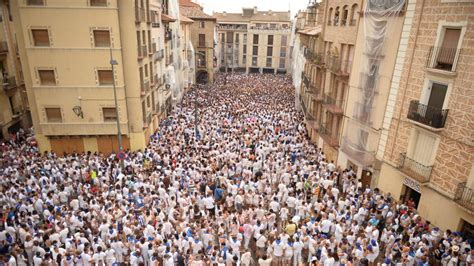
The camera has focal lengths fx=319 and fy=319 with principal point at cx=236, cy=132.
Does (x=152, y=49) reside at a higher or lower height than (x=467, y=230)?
higher

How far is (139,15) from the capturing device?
1994 cm

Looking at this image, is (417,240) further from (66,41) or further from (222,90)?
(222,90)

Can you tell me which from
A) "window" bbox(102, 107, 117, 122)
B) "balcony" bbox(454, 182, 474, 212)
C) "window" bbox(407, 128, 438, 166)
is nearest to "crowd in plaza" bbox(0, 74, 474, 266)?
"balcony" bbox(454, 182, 474, 212)

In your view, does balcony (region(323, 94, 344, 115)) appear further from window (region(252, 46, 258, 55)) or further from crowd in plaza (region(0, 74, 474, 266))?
window (region(252, 46, 258, 55))

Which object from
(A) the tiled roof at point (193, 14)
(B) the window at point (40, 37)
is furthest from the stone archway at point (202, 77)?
(B) the window at point (40, 37)

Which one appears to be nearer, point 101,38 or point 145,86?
point 101,38

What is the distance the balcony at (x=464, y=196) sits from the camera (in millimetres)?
11664

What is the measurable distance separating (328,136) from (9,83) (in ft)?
77.3

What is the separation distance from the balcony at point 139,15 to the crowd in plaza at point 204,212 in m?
7.91

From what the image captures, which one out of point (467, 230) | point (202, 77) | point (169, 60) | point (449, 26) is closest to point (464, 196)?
point (467, 230)

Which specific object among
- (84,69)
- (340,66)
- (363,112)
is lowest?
(363,112)

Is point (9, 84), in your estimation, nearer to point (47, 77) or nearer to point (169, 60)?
point (47, 77)

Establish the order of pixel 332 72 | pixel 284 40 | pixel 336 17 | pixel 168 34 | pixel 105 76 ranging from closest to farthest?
1. pixel 105 76
2. pixel 332 72
3. pixel 336 17
4. pixel 168 34
5. pixel 284 40

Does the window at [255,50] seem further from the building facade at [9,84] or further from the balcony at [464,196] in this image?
the balcony at [464,196]
